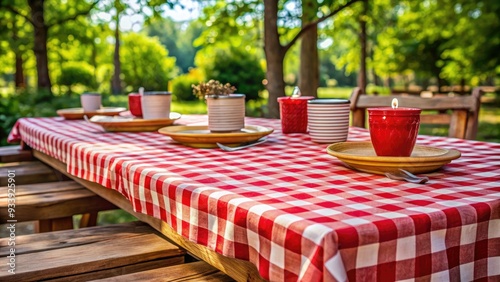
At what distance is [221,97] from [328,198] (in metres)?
1.21

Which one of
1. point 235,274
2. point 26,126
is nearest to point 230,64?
point 26,126

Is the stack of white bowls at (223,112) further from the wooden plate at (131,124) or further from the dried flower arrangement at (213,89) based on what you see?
the wooden plate at (131,124)

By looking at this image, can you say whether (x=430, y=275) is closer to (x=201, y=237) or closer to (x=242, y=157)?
(x=201, y=237)

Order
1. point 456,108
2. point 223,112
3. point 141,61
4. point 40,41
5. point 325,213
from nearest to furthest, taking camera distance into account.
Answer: point 325,213 < point 223,112 < point 456,108 < point 40,41 < point 141,61

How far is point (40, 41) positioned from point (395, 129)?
12.4 m

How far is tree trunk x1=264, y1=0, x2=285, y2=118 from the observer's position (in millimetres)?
5355

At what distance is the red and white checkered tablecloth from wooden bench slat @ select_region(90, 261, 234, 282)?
0.20 meters

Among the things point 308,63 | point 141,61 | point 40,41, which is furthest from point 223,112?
point 141,61

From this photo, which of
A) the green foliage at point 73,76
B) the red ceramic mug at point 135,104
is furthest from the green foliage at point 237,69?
the green foliage at point 73,76

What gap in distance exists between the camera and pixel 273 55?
18.0 ft

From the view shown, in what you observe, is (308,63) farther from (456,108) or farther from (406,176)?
(406,176)

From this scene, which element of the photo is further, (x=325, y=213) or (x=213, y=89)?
(x=213, y=89)

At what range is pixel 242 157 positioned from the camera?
1956 mm

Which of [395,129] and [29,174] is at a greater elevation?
[395,129]
